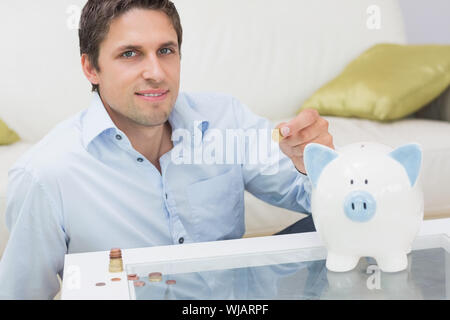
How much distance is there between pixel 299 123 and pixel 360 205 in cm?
26

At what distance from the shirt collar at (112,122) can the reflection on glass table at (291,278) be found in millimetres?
353

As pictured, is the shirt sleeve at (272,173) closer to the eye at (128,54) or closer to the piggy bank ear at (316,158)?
the eye at (128,54)

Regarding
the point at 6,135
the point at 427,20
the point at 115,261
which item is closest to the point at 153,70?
the point at 115,261

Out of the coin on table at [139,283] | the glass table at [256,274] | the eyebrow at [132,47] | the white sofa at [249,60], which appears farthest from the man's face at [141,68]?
the white sofa at [249,60]

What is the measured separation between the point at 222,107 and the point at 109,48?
0.97 feet

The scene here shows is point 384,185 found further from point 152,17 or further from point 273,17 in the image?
point 273,17

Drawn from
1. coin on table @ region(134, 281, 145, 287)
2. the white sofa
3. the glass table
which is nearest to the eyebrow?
the glass table

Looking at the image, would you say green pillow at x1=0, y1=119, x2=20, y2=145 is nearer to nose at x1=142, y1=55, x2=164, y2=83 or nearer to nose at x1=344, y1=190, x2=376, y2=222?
nose at x1=142, y1=55, x2=164, y2=83

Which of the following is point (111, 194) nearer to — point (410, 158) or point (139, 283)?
point (139, 283)

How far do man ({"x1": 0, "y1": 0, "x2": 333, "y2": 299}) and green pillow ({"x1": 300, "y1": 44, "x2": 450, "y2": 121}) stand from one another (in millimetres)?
840

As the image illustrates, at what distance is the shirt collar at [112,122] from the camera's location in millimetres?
1287

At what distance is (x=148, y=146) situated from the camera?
4.53ft

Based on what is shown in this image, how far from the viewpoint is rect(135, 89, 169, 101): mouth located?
1.30 metres

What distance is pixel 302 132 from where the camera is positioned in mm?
1192
